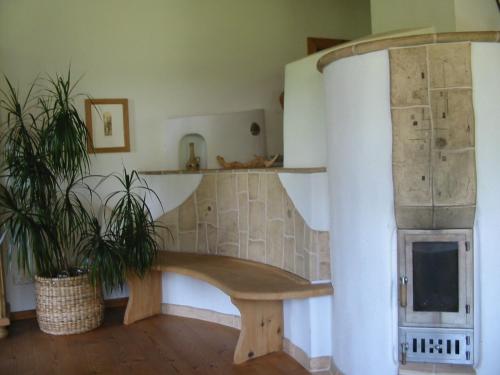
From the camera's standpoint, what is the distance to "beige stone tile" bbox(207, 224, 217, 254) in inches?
149

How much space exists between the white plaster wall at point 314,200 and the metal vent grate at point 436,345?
664 millimetres

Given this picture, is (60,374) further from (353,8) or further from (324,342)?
(353,8)

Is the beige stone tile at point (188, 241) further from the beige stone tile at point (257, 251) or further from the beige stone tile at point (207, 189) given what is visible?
the beige stone tile at point (257, 251)

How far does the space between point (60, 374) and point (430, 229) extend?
209cm

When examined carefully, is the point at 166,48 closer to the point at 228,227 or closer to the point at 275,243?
the point at 228,227

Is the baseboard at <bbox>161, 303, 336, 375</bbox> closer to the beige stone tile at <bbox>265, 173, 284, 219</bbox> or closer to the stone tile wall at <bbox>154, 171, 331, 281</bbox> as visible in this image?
the stone tile wall at <bbox>154, 171, 331, 281</bbox>

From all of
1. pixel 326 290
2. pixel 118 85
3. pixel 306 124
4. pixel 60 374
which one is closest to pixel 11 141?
pixel 118 85

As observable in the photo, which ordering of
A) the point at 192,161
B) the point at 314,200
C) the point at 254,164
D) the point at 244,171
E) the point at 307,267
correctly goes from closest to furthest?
1. the point at 314,200
2. the point at 307,267
3. the point at 244,171
4. the point at 254,164
5. the point at 192,161

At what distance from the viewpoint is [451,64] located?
2.27m

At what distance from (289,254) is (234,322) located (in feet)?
2.69

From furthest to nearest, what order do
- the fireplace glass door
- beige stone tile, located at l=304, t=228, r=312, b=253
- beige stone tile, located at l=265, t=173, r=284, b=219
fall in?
beige stone tile, located at l=265, t=173, r=284, b=219, beige stone tile, located at l=304, t=228, r=312, b=253, the fireplace glass door

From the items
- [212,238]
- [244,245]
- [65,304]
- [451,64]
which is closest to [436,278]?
[451,64]

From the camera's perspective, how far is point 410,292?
2.42 m

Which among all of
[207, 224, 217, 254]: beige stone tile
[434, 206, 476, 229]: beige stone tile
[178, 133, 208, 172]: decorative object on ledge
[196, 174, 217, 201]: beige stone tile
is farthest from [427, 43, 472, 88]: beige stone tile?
[178, 133, 208, 172]: decorative object on ledge
